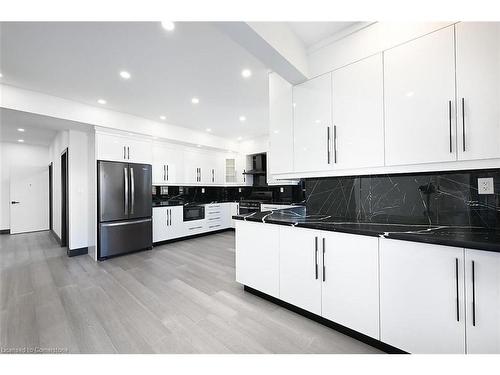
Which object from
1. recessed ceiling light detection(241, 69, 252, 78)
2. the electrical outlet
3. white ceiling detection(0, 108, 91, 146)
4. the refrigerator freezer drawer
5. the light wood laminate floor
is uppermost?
recessed ceiling light detection(241, 69, 252, 78)

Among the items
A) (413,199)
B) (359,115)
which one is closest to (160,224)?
(359,115)

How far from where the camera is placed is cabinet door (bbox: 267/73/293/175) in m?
2.27

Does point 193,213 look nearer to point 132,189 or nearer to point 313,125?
point 132,189

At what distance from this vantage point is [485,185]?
59.1 inches

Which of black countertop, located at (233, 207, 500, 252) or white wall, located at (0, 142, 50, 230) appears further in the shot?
white wall, located at (0, 142, 50, 230)

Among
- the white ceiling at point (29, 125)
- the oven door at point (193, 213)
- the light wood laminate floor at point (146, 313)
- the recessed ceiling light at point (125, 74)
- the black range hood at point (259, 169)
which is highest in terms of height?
the recessed ceiling light at point (125, 74)

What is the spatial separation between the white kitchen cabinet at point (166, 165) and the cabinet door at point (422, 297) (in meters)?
4.40

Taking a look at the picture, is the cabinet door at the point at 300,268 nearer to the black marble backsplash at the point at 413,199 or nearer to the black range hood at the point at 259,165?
the black marble backsplash at the point at 413,199

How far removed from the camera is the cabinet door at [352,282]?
143 centimetres

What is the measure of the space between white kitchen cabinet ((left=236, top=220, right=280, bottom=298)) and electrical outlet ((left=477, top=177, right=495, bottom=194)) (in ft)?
5.22

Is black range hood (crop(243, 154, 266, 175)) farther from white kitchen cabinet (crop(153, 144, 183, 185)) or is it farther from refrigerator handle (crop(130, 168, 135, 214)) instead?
refrigerator handle (crop(130, 168, 135, 214))

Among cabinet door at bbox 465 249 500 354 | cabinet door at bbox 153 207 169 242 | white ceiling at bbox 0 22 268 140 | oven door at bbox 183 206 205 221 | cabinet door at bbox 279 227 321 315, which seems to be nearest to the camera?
cabinet door at bbox 465 249 500 354

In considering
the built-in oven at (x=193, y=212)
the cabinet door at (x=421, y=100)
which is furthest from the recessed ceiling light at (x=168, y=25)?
the built-in oven at (x=193, y=212)

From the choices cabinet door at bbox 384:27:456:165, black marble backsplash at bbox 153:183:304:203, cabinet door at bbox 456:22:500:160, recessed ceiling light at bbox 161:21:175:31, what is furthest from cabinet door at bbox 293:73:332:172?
black marble backsplash at bbox 153:183:304:203
